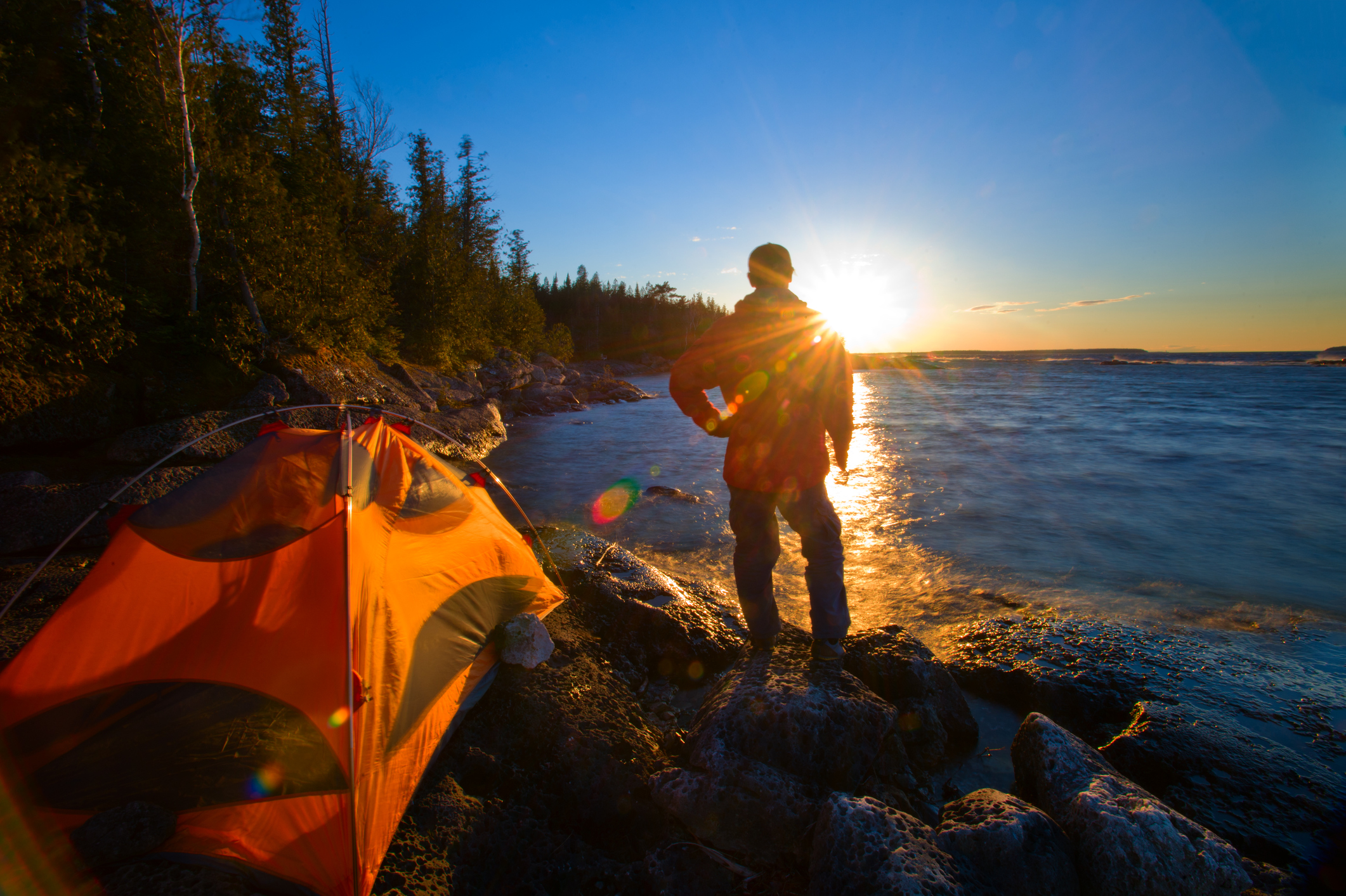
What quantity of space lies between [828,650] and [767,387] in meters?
1.81

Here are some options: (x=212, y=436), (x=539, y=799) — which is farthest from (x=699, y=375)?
(x=212, y=436)

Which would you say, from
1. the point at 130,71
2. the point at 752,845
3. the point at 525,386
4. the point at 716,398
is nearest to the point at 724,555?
the point at 752,845

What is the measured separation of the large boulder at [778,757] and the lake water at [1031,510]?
243 cm

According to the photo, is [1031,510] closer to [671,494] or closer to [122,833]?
[671,494]

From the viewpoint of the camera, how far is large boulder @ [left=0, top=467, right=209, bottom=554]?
5.92 metres

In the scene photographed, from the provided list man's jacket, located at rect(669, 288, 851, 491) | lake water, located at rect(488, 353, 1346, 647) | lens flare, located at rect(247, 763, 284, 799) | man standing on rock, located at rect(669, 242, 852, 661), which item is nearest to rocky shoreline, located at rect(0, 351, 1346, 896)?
lens flare, located at rect(247, 763, 284, 799)

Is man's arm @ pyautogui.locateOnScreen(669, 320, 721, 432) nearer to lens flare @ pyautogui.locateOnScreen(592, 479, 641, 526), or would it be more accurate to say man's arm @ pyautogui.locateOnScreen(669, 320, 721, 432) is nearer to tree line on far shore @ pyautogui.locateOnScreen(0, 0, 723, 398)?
lens flare @ pyautogui.locateOnScreen(592, 479, 641, 526)

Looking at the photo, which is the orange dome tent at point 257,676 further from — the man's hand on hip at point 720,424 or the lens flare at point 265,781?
the man's hand on hip at point 720,424

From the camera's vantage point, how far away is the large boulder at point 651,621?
4.29 metres

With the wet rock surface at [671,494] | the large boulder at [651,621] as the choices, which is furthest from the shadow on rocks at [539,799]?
the wet rock surface at [671,494]

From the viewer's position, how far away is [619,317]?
78125 millimetres

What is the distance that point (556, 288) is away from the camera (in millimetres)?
76938

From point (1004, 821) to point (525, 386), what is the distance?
3081 centimetres

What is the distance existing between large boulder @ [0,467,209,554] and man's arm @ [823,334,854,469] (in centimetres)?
658
